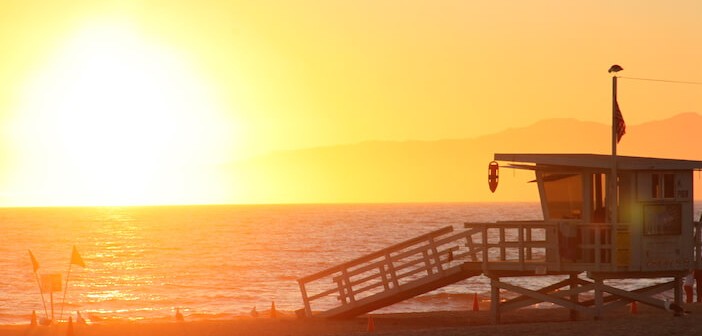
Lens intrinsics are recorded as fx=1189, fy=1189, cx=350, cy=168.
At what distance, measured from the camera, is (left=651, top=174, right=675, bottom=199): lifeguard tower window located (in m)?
28.7

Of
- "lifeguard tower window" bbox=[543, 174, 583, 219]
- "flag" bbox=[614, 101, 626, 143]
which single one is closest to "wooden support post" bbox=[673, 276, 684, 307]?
"lifeguard tower window" bbox=[543, 174, 583, 219]

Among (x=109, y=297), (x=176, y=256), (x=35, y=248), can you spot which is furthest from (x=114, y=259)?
(x=109, y=297)

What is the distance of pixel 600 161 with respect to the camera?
28.4 meters

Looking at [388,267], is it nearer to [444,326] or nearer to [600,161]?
[444,326]

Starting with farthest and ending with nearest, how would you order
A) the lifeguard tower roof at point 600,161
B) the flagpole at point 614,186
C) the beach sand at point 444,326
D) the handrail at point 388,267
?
1. the handrail at point 388,267
2. the lifeguard tower roof at point 600,161
3. the flagpole at point 614,186
4. the beach sand at point 444,326

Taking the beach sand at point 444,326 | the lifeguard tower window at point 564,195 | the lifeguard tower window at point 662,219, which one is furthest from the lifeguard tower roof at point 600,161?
the beach sand at point 444,326

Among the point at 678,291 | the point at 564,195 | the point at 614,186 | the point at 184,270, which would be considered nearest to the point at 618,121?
the point at 614,186

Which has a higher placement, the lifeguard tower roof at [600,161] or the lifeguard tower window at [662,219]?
the lifeguard tower roof at [600,161]

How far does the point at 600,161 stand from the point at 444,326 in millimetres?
6495

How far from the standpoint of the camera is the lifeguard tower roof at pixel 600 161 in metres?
28.4

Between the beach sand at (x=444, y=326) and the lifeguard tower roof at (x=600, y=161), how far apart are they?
3.64 meters

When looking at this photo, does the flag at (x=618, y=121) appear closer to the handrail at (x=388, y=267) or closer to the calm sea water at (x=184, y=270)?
the handrail at (x=388, y=267)

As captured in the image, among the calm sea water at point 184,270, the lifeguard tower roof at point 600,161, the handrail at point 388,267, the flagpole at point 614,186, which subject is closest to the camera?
the flagpole at point 614,186

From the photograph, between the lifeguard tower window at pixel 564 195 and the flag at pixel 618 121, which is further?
the lifeguard tower window at pixel 564 195
